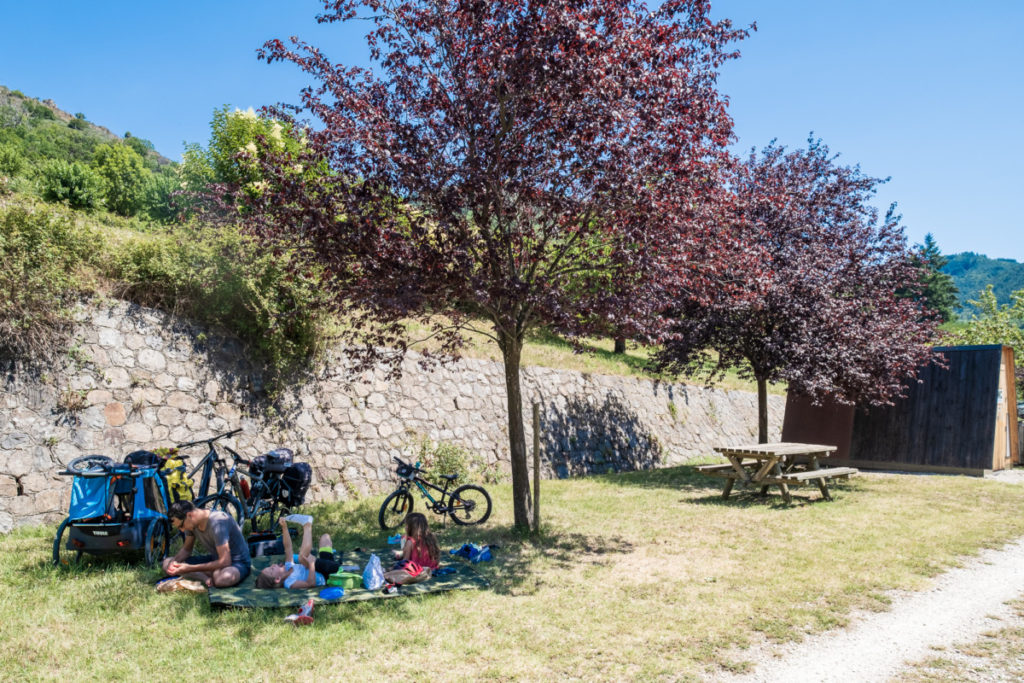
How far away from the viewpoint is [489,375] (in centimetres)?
1502

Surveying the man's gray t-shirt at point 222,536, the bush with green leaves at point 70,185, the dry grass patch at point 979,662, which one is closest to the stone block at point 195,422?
the man's gray t-shirt at point 222,536

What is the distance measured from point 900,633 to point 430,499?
20.2ft

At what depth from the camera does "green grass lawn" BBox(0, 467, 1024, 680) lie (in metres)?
4.64

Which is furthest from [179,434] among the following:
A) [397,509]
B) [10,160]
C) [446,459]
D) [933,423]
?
[10,160]

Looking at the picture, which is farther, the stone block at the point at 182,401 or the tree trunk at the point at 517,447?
the stone block at the point at 182,401

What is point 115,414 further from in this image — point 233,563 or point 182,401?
point 233,563

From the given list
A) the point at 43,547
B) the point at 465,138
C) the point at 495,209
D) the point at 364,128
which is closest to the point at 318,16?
the point at 364,128

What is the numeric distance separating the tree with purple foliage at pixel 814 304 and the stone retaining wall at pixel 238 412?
10.7 feet

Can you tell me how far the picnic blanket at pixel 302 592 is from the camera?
5.70 meters

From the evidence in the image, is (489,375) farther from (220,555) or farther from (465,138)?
(220,555)

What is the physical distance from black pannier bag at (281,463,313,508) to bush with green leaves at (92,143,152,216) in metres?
41.0

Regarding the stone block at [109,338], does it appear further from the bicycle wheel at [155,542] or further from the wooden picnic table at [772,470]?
the wooden picnic table at [772,470]

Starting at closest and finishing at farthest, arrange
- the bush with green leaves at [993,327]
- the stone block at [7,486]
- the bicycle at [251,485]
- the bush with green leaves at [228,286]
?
the stone block at [7,486]
the bicycle at [251,485]
the bush with green leaves at [228,286]
the bush with green leaves at [993,327]

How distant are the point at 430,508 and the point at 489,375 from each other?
5.73 m
